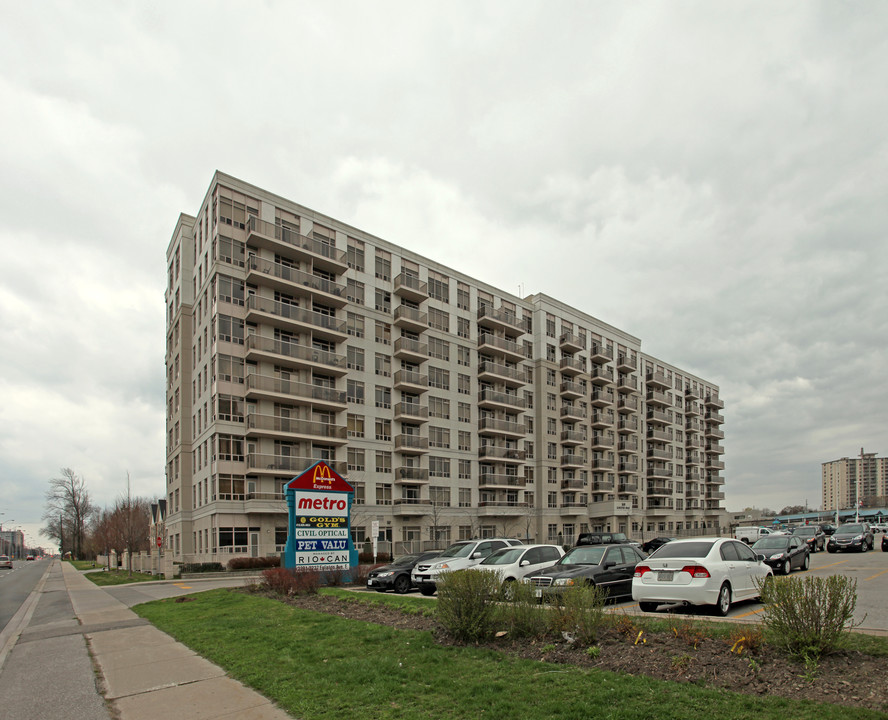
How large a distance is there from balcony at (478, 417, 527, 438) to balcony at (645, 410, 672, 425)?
29248 mm

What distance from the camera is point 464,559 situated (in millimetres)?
20953

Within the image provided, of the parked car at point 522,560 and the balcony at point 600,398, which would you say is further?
the balcony at point 600,398

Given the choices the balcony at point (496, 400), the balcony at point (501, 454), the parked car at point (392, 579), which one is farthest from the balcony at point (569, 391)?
the parked car at point (392, 579)

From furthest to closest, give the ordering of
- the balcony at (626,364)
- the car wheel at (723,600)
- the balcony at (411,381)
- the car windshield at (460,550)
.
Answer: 1. the balcony at (626,364)
2. the balcony at (411,381)
3. the car windshield at (460,550)
4. the car wheel at (723,600)

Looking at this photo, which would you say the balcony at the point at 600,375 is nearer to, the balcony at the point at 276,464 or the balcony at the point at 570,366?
the balcony at the point at 570,366

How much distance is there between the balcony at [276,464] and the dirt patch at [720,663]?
110 ft

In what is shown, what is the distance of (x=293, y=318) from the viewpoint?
43750 mm

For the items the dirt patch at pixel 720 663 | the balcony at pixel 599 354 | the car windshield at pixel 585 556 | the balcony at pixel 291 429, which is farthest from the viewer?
the balcony at pixel 599 354

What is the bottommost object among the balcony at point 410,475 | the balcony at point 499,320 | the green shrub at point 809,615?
the balcony at point 410,475

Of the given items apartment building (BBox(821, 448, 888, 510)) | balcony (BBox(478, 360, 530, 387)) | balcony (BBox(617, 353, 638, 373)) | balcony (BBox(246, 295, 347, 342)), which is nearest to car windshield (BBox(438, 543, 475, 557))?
balcony (BBox(246, 295, 347, 342))

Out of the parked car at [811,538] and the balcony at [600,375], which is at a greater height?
the balcony at [600,375]

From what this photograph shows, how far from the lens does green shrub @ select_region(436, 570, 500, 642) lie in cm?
934

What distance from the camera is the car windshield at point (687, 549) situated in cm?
1262

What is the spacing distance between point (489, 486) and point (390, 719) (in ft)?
167
